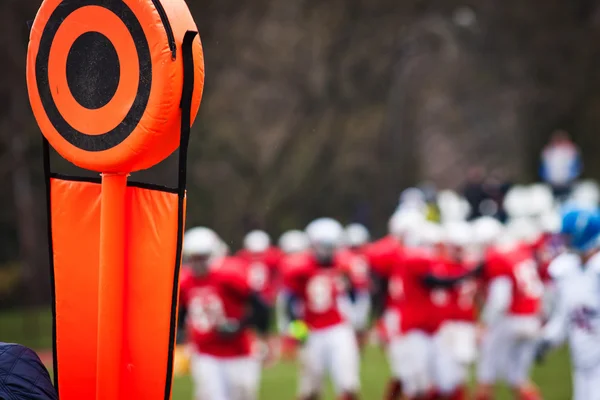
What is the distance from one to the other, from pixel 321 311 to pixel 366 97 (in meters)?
14.7

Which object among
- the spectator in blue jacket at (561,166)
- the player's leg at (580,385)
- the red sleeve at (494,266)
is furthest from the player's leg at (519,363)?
the spectator in blue jacket at (561,166)

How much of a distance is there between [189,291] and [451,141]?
19652mm

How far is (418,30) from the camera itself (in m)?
22.9

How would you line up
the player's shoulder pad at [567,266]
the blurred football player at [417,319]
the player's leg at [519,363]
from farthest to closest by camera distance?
1. the player's leg at [519,363]
2. the blurred football player at [417,319]
3. the player's shoulder pad at [567,266]

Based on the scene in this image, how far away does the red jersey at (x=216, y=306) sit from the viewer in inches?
351

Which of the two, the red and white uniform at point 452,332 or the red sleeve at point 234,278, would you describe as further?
the red and white uniform at point 452,332

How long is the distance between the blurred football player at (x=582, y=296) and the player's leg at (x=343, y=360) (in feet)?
11.8

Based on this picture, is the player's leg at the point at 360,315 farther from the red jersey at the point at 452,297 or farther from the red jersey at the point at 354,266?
the red jersey at the point at 452,297

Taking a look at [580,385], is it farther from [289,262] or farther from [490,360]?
[289,262]

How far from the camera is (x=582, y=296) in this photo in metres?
6.17

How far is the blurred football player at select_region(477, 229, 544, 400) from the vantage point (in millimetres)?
10211

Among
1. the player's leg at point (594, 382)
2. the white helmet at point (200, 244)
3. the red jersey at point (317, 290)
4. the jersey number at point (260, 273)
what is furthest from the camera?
the jersey number at point (260, 273)

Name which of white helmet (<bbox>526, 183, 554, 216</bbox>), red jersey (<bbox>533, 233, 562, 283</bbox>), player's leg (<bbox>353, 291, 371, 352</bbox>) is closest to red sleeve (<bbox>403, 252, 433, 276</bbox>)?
red jersey (<bbox>533, 233, 562, 283</bbox>)

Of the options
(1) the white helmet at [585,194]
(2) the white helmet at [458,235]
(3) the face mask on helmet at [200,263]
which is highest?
(1) the white helmet at [585,194]
